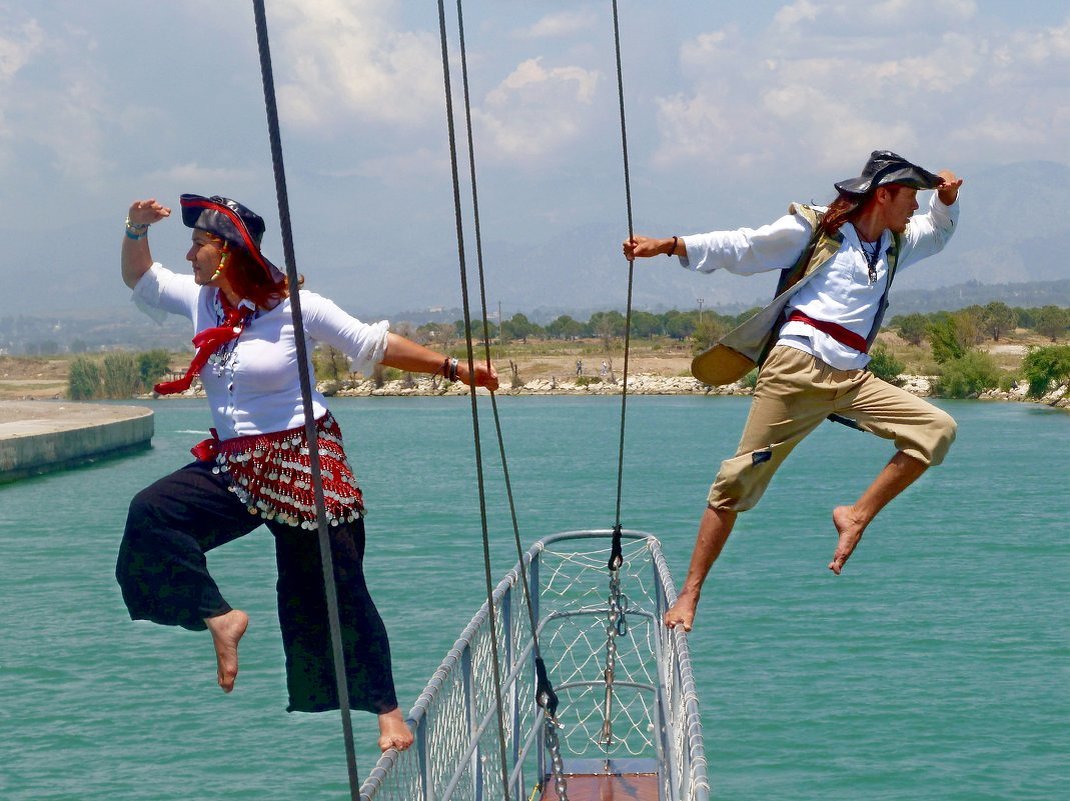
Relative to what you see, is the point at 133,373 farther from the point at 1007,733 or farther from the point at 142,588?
the point at 142,588

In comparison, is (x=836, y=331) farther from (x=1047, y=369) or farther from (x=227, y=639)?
(x=1047, y=369)

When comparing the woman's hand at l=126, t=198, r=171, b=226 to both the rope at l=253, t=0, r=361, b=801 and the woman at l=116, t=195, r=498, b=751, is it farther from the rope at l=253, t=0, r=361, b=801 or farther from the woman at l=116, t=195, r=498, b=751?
the rope at l=253, t=0, r=361, b=801

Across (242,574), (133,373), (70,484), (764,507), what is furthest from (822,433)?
Answer: (133,373)

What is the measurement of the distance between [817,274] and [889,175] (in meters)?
0.44

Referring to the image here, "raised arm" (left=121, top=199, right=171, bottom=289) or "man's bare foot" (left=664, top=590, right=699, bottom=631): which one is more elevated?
"raised arm" (left=121, top=199, right=171, bottom=289)

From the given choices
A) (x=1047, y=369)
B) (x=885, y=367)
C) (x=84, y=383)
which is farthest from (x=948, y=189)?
(x=84, y=383)

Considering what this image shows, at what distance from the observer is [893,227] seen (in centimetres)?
582

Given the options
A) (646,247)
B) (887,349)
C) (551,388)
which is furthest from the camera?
(551,388)

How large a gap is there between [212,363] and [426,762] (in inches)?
60.0

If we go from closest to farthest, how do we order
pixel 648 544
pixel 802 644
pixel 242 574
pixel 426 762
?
pixel 426 762
pixel 648 544
pixel 802 644
pixel 242 574

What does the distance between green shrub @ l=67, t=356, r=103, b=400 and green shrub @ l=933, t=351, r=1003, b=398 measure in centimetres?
5860

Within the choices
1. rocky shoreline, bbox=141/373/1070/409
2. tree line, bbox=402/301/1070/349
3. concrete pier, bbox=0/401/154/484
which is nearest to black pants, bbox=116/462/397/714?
concrete pier, bbox=0/401/154/484

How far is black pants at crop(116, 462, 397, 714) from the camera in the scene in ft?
15.5

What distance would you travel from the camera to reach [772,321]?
593 cm
